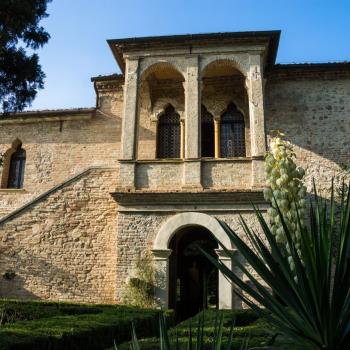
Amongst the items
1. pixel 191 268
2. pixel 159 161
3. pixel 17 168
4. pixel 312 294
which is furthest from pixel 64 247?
pixel 312 294

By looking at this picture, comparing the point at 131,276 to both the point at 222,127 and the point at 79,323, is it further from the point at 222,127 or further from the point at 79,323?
the point at 222,127

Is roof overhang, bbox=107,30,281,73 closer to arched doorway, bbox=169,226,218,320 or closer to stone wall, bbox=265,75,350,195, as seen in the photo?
stone wall, bbox=265,75,350,195

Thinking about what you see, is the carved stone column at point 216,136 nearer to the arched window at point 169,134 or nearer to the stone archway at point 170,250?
the arched window at point 169,134

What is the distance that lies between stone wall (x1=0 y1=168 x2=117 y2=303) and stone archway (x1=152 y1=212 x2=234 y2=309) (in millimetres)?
1807

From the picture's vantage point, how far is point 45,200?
43.5 ft

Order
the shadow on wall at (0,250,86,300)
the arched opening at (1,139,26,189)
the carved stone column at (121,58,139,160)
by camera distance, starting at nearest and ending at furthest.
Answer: the shadow on wall at (0,250,86,300) < the carved stone column at (121,58,139,160) < the arched opening at (1,139,26,189)

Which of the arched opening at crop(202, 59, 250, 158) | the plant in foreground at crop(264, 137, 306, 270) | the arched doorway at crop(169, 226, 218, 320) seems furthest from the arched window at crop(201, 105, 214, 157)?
the plant in foreground at crop(264, 137, 306, 270)

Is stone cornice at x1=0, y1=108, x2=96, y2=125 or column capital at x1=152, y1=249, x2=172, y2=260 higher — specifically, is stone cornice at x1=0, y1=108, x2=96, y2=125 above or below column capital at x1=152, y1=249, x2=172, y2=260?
above

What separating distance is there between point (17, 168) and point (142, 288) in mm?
8738

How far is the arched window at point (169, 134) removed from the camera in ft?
52.1

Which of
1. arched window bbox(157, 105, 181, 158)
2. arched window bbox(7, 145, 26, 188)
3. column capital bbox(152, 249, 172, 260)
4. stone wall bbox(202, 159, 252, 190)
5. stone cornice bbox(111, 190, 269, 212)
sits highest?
arched window bbox(157, 105, 181, 158)

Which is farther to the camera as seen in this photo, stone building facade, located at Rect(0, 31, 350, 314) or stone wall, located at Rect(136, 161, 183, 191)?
stone wall, located at Rect(136, 161, 183, 191)

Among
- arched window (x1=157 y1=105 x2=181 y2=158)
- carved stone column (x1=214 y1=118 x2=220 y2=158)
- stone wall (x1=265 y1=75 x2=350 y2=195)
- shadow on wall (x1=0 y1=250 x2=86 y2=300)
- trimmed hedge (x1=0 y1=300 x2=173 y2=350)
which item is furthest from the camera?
arched window (x1=157 y1=105 x2=181 y2=158)

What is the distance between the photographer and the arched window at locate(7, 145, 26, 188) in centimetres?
1709
